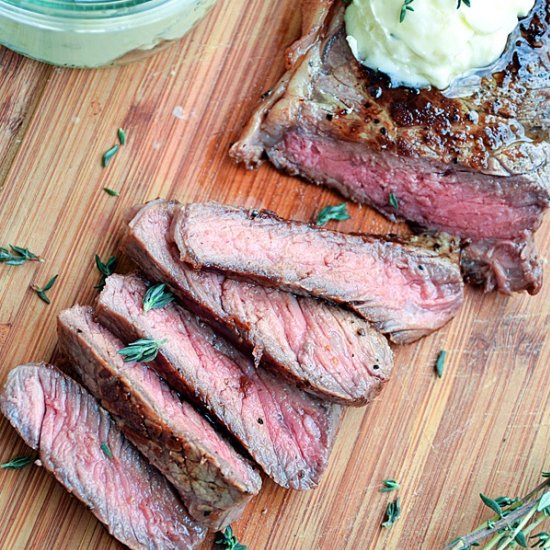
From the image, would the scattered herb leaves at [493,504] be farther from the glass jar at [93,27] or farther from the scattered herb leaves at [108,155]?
the glass jar at [93,27]

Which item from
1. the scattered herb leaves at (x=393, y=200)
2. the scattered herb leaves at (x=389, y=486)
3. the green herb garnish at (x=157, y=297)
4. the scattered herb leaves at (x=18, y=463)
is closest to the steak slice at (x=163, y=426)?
the green herb garnish at (x=157, y=297)

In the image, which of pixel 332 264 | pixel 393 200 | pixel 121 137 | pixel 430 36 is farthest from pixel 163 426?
pixel 430 36

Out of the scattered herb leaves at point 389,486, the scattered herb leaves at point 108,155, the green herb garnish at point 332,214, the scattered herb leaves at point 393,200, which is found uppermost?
the scattered herb leaves at point 393,200

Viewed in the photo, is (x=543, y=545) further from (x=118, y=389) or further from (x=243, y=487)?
(x=118, y=389)

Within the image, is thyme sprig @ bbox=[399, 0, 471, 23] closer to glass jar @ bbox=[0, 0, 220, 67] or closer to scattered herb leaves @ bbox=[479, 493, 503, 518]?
glass jar @ bbox=[0, 0, 220, 67]

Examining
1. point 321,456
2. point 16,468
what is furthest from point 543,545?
point 16,468

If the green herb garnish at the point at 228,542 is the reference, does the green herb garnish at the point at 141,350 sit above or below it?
above
